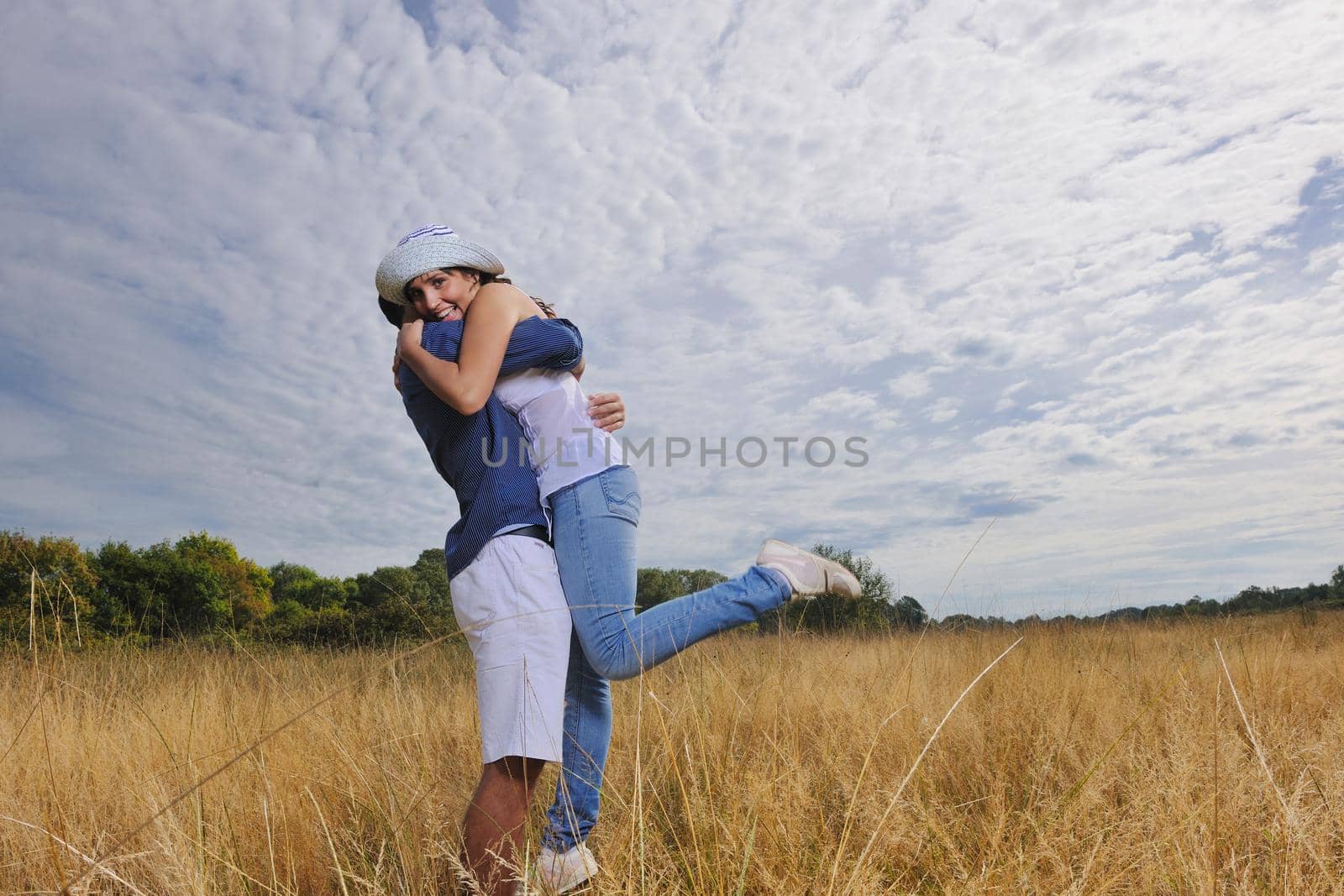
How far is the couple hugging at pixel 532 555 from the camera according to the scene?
1838 millimetres

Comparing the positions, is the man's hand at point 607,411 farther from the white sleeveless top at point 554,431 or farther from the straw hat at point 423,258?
the straw hat at point 423,258

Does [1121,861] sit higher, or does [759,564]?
[759,564]

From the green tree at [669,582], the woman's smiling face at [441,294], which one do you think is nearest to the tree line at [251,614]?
the green tree at [669,582]

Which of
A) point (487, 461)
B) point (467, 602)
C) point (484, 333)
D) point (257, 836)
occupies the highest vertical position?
point (484, 333)

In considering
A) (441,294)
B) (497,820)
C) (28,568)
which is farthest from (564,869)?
(28,568)

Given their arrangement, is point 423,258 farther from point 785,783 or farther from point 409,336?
point 785,783

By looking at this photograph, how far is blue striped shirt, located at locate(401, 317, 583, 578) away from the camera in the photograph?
1.95m

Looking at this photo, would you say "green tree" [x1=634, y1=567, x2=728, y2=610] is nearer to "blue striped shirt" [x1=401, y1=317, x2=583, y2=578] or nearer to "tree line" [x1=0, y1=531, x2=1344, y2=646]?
"tree line" [x1=0, y1=531, x2=1344, y2=646]

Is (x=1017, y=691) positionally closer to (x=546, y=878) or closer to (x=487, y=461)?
(x=546, y=878)

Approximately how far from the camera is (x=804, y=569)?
7.17 ft

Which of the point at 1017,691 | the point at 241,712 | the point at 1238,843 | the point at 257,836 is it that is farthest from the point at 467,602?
the point at 241,712

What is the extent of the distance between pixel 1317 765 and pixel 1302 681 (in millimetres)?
2703

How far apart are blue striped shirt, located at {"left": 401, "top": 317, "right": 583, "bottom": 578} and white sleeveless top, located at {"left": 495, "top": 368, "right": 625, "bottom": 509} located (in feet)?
0.10

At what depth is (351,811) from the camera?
10.2 feet
